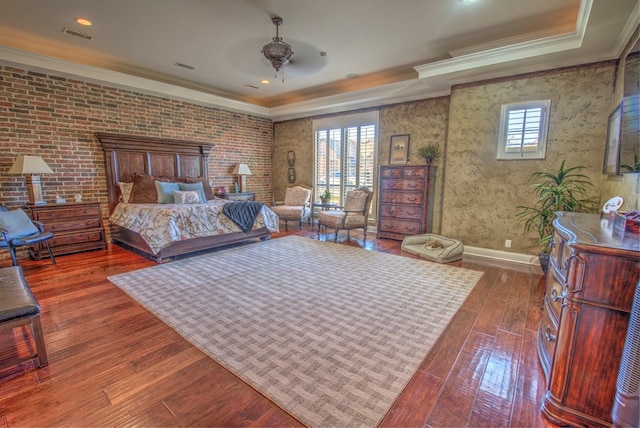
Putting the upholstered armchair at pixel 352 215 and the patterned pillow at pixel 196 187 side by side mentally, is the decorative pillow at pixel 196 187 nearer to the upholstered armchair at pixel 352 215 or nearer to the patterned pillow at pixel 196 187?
the patterned pillow at pixel 196 187

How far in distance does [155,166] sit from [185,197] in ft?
3.69

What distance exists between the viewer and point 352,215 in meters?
5.25

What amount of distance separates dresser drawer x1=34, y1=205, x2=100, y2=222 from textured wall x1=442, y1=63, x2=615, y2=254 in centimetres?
569

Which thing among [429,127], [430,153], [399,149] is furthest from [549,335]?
[399,149]

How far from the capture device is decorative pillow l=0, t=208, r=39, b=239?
11.4 ft

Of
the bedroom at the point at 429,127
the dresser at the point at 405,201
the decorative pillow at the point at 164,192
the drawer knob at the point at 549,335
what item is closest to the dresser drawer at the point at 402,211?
the dresser at the point at 405,201

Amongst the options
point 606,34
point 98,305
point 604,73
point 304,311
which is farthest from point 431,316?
point 604,73

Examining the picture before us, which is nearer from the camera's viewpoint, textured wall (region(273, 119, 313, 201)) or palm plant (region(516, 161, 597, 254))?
palm plant (region(516, 161, 597, 254))

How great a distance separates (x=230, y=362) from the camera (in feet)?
6.16

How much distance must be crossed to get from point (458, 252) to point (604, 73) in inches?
109

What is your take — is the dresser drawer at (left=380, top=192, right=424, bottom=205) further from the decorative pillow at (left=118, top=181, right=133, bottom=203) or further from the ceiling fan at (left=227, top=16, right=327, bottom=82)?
the decorative pillow at (left=118, top=181, right=133, bottom=203)

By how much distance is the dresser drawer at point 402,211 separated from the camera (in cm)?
497

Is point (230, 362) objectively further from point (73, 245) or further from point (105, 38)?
point (105, 38)

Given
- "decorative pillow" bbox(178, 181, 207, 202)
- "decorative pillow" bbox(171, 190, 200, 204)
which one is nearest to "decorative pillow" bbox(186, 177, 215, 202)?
"decorative pillow" bbox(178, 181, 207, 202)
